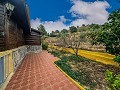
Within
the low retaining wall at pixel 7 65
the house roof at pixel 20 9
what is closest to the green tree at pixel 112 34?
the house roof at pixel 20 9

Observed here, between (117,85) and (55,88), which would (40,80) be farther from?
(117,85)

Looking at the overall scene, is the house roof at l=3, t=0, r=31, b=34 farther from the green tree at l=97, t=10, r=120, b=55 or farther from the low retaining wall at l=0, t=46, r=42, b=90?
the green tree at l=97, t=10, r=120, b=55

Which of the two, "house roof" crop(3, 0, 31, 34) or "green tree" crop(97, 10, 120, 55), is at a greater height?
"house roof" crop(3, 0, 31, 34)

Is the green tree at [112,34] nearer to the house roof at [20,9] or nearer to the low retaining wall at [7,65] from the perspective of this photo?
the house roof at [20,9]

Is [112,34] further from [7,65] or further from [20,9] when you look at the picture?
[7,65]

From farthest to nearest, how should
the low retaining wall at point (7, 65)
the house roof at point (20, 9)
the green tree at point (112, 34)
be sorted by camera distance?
the green tree at point (112, 34)
the house roof at point (20, 9)
the low retaining wall at point (7, 65)

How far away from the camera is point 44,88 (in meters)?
6.35

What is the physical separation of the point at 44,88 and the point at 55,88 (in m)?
0.45

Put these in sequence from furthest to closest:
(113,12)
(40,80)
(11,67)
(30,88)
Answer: (113,12)
(11,67)
(40,80)
(30,88)

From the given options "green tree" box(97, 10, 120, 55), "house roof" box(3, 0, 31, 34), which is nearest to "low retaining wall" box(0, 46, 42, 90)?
"house roof" box(3, 0, 31, 34)

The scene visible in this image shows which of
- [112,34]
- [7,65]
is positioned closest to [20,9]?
[7,65]

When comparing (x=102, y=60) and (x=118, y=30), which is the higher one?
(x=118, y=30)

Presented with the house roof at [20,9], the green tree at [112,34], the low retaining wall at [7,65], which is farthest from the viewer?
the green tree at [112,34]

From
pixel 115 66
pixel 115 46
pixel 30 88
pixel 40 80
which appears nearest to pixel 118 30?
pixel 115 46
